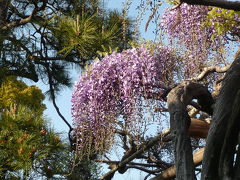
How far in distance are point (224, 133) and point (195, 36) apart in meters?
1.47

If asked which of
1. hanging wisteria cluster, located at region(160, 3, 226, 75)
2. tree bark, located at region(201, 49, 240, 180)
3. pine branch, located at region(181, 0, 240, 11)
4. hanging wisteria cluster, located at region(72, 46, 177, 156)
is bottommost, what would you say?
tree bark, located at region(201, 49, 240, 180)

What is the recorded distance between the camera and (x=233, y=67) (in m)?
2.76

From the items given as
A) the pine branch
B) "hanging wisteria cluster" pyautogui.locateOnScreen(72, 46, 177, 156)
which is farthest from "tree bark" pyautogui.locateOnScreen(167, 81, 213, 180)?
the pine branch

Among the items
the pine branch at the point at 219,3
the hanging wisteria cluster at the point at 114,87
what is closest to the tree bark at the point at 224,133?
the pine branch at the point at 219,3

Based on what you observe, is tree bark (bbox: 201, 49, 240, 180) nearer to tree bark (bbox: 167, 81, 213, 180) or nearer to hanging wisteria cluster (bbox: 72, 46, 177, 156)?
tree bark (bbox: 167, 81, 213, 180)

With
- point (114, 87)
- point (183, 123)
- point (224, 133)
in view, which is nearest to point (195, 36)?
point (114, 87)

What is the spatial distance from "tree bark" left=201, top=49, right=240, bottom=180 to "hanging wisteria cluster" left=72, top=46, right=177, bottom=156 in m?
1.10

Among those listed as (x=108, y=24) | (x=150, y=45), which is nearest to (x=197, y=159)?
(x=150, y=45)

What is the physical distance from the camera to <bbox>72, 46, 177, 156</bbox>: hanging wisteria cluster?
386 cm

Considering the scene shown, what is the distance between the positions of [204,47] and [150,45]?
44 cm

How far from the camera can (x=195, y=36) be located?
4.04m

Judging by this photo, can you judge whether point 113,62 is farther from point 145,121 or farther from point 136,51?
point 145,121

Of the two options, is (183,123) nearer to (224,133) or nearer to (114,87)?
(224,133)

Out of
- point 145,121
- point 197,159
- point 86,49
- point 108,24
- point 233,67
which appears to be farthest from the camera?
point 108,24
